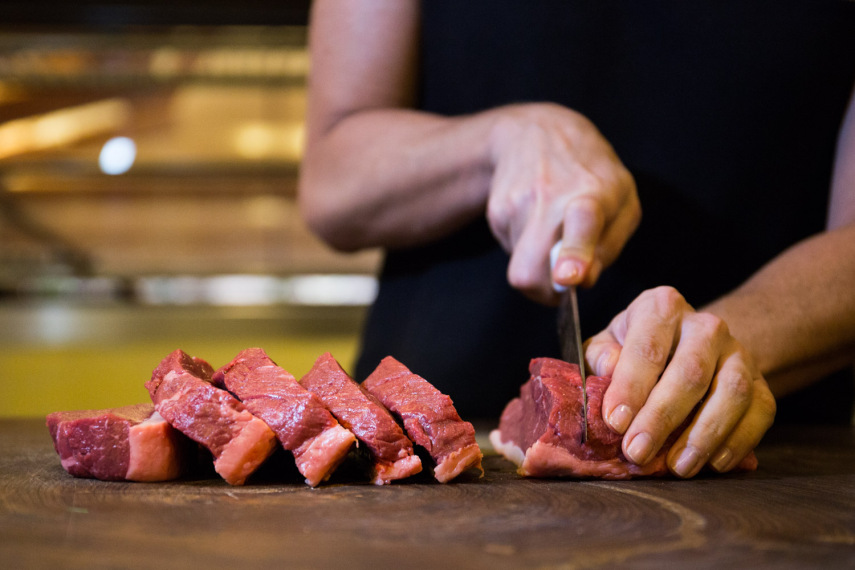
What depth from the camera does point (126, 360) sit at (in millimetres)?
4160

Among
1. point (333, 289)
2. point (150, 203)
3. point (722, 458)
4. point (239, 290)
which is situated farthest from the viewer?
point (150, 203)

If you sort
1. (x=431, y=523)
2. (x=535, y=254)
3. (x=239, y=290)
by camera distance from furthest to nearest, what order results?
(x=239, y=290) → (x=535, y=254) → (x=431, y=523)

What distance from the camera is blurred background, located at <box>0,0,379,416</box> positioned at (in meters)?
4.17

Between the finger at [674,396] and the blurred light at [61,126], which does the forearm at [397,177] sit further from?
the blurred light at [61,126]

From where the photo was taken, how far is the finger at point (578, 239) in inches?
63.1

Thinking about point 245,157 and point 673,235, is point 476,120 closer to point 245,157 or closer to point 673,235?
point 673,235

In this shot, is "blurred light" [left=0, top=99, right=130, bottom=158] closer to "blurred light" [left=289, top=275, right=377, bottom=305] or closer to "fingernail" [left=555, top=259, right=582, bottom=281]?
"blurred light" [left=289, top=275, right=377, bottom=305]

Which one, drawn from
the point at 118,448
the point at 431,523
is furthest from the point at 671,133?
the point at 118,448

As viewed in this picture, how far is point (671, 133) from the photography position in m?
2.56

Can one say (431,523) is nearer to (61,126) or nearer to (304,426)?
(304,426)

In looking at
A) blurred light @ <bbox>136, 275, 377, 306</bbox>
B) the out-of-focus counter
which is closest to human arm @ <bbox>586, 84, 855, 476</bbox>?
the out-of-focus counter

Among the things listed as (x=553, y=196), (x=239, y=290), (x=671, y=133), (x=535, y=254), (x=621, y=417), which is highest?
(x=671, y=133)

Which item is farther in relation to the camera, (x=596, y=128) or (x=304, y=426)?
(x=596, y=128)

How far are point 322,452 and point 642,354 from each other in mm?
616
